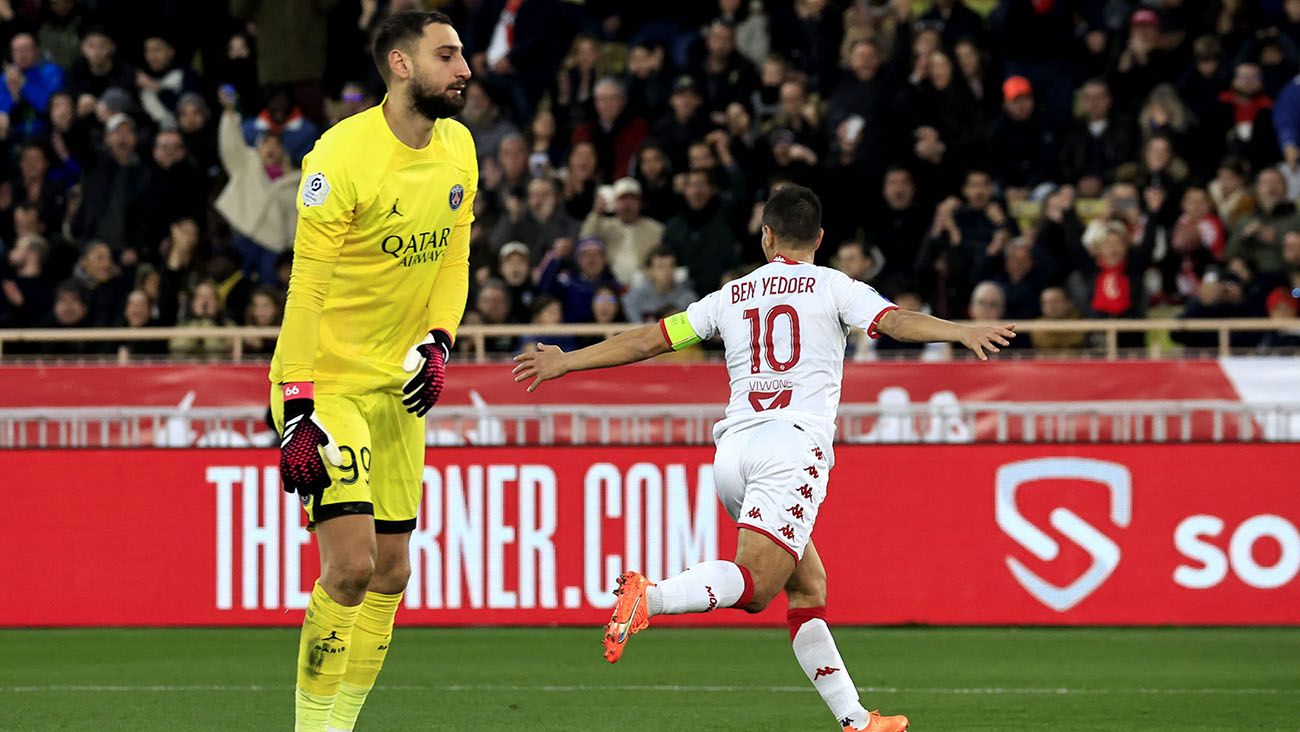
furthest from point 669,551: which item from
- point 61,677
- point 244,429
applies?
point 61,677

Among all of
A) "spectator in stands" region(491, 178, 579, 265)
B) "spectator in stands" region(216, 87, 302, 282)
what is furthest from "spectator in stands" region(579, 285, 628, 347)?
"spectator in stands" region(216, 87, 302, 282)

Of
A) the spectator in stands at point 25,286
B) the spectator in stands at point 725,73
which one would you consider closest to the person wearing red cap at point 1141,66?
the spectator in stands at point 725,73

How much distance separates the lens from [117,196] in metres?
18.0

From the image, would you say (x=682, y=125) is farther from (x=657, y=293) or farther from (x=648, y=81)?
(x=657, y=293)

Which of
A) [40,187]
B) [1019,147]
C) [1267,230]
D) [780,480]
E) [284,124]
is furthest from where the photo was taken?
[284,124]

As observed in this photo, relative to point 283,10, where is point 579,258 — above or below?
Answer: below

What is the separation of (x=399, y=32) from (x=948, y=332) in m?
2.17

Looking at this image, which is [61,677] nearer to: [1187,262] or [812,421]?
[812,421]

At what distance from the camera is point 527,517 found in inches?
529

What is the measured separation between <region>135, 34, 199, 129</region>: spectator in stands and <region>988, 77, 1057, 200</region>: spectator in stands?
7255 millimetres

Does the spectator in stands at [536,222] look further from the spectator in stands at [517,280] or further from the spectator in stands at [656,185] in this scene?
the spectator in stands at [517,280]

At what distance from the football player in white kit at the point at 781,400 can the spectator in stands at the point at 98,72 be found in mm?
12507

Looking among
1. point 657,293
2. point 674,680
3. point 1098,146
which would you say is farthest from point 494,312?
point 1098,146

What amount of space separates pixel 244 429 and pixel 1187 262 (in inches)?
287
